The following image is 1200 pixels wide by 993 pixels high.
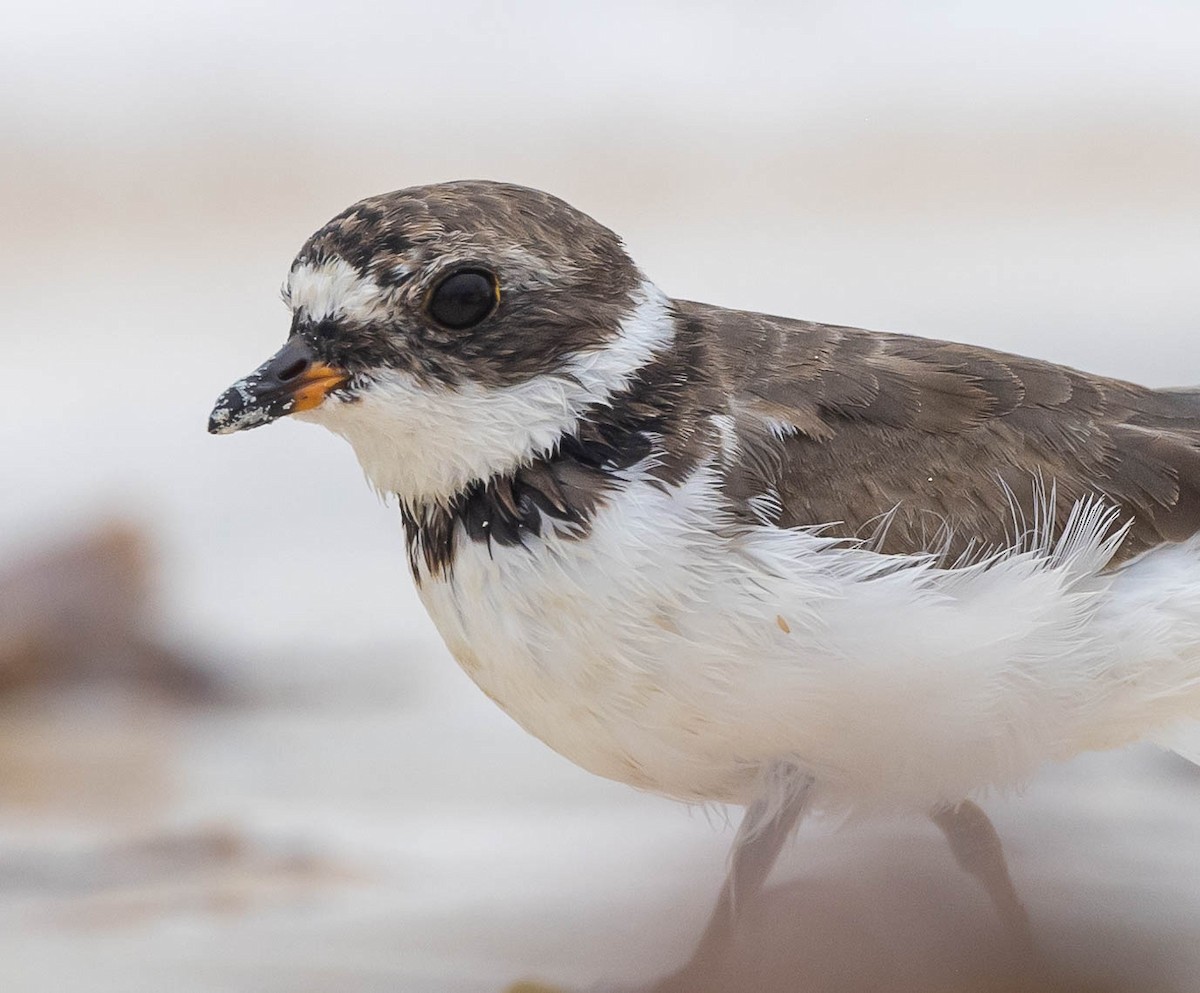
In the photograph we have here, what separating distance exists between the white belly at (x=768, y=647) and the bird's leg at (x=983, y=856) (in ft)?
1.84

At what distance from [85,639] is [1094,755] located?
2.95 m

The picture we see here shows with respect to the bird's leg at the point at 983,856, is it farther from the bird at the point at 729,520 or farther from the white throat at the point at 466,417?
the white throat at the point at 466,417

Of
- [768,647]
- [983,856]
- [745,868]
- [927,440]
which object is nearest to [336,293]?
[768,647]

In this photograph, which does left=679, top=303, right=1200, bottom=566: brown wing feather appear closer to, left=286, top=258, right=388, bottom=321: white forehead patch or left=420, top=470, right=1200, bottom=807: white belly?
left=420, top=470, right=1200, bottom=807: white belly

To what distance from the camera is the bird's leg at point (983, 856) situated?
10.1 feet

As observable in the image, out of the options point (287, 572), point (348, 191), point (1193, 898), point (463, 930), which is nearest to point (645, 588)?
A: point (463, 930)

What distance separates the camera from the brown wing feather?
2.47 meters

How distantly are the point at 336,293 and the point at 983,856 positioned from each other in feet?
5.88

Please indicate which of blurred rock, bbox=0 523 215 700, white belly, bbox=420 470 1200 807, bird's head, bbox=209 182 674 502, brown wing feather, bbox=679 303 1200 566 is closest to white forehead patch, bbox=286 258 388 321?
bird's head, bbox=209 182 674 502

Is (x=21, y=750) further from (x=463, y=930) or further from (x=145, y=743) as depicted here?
(x=463, y=930)

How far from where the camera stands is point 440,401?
2.34 meters

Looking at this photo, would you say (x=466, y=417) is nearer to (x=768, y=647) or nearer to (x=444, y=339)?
(x=444, y=339)

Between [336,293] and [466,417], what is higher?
[336,293]

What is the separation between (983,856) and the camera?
3.11 m
